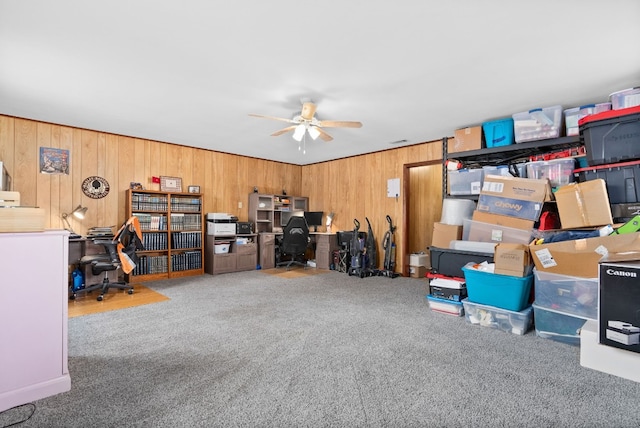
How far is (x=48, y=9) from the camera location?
1.94 meters

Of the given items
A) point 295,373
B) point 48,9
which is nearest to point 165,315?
point 295,373

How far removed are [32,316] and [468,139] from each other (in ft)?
15.2

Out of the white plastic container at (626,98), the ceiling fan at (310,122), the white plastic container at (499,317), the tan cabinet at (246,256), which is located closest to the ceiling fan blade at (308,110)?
the ceiling fan at (310,122)

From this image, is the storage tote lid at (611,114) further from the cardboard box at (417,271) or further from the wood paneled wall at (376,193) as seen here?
the cardboard box at (417,271)

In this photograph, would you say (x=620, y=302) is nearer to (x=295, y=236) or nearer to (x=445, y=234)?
(x=445, y=234)

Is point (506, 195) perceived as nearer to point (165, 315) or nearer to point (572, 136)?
point (572, 136)

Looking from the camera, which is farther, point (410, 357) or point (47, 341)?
point (410, 357)

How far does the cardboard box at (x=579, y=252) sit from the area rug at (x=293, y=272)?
3.62 meters

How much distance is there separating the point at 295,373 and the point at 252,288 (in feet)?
8.37

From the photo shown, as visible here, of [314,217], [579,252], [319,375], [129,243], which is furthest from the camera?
[314,217]

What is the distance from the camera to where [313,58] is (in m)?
2.50

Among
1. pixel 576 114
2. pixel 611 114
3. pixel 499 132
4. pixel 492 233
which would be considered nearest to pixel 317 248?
pixel 492 233

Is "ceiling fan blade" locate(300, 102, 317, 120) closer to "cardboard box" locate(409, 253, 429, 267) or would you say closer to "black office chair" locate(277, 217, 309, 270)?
"black office chair" locate(277, 217, 309, 270)

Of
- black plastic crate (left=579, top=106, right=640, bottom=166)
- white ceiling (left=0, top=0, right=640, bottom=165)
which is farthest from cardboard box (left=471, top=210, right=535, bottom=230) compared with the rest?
white ceiling (left=0, top=0, right=640, bottom=165)
